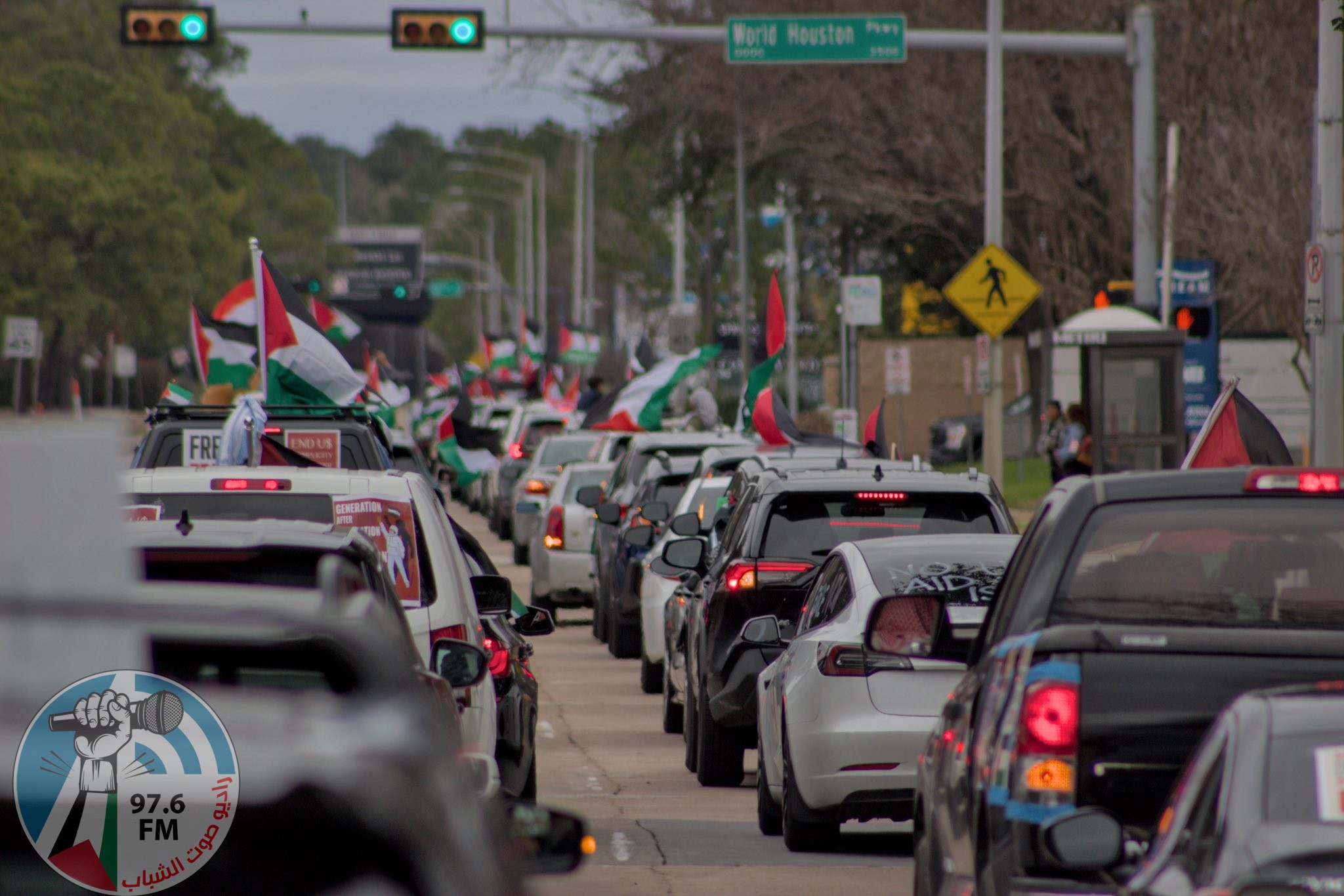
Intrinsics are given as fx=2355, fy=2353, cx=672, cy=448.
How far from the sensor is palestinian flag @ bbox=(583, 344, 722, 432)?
26097 mm

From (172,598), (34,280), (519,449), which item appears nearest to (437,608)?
(172,598)

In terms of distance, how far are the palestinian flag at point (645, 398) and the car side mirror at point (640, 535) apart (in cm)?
906

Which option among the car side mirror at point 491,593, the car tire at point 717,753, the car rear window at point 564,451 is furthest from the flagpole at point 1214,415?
the car rear window at point 564,451

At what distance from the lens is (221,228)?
89.5 metres

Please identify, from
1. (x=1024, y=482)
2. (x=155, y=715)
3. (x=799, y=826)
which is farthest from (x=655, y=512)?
(x=1024, y=482)

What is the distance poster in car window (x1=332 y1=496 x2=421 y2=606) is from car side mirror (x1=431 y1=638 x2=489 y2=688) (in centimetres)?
83

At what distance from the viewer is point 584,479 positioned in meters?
24.4

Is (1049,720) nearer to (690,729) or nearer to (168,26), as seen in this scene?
(690,729)

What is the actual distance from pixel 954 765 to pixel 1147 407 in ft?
65.9

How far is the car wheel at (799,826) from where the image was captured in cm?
945

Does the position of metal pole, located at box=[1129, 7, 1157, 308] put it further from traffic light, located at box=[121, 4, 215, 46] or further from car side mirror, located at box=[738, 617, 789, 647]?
car side mirror, located at box=[738, 617, 789, 647]

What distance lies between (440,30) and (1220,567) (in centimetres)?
2085

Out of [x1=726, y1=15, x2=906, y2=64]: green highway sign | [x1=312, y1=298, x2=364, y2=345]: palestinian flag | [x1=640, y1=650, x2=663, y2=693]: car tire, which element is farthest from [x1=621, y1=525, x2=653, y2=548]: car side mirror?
[x1=312, y1=298, x2=364, y2=345]: palestinian flag

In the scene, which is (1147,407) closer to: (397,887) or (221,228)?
(397,887)
